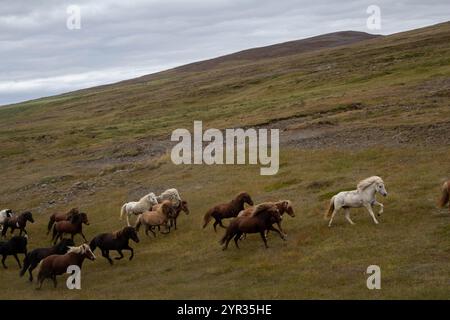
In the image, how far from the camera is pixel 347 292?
1560 centimetres

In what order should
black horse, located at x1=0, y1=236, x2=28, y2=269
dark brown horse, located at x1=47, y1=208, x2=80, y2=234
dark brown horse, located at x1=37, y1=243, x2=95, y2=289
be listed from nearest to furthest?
dark brown horse, located at x1=37, y1=243, x2=95, y2=289, black horse, located at x1=0, y1=236, x2=28, y2=269, dark brown horse, located at x1=47, y1=208, x2=80, y2=234

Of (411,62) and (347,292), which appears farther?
(411,62)

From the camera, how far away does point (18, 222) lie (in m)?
28.9

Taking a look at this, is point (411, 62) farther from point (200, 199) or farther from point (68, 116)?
point (68, 116)

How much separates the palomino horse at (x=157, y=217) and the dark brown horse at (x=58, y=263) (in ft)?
18.6

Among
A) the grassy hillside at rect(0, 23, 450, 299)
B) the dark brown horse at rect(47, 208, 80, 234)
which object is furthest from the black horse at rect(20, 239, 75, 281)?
the dark brown horse at rect(47, 208, 80, 234)

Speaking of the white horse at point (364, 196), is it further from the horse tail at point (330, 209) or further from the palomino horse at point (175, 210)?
the palomino horse at point (175, 210)

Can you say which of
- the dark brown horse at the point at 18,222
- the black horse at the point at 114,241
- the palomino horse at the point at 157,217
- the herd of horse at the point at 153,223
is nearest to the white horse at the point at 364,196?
the herd of horse at the point at 153,223

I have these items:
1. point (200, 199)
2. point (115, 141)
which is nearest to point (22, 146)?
point (115, 141)

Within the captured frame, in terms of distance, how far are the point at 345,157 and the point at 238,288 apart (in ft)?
63.3

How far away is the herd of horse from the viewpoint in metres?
20.2

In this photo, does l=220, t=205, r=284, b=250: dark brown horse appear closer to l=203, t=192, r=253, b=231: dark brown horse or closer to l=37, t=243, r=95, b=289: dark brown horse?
l=203, t=192, r=253, b=231: dark brown horse

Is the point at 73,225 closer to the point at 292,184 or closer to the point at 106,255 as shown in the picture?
the point at 106,255

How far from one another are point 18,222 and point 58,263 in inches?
409
